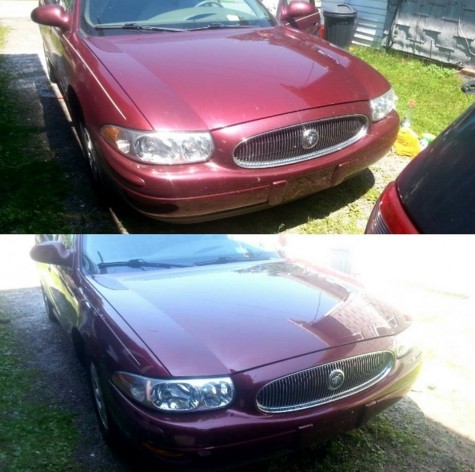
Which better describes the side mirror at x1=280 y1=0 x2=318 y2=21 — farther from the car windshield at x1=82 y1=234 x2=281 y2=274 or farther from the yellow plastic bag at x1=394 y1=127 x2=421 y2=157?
the car windshield at x1=82 y1=234 x2=281 y2=274

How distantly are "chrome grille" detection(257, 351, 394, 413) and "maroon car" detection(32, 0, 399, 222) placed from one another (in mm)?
316

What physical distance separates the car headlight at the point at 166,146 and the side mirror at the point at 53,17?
51.7 inches

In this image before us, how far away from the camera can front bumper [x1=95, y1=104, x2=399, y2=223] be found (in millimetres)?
1042

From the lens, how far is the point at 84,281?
0.99 metres

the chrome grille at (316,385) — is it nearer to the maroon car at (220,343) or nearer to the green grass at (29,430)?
the maroon car at (220,343)

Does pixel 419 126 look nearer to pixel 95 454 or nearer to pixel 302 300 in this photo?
pixel 302 300

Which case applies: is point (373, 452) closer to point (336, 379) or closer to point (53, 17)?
point (336, 379)

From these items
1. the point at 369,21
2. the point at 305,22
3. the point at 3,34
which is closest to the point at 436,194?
the point at 305,22

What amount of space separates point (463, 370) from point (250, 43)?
1.12m

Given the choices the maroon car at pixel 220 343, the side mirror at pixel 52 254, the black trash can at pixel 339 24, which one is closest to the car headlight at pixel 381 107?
the maroon car at pixel 220 343

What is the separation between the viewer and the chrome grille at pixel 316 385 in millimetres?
865

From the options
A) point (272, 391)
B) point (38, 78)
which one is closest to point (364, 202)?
point (272, 391)

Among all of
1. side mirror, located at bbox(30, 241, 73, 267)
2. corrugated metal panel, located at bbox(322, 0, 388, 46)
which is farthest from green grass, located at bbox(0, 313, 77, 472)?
corrugated metal panel, located at bbox(322, 0, 388, 46)

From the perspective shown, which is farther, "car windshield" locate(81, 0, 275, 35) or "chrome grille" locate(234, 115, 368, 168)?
"car windshield" locate(81, 0, 275, 35)
